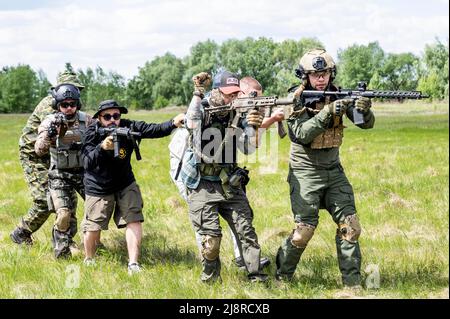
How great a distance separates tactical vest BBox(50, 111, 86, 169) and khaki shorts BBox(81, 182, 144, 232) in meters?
0.72

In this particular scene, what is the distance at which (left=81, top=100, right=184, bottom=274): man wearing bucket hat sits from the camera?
7.20 meters

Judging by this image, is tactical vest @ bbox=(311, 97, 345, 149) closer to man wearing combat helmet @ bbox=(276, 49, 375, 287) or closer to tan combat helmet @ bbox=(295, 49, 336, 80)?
man wearing combat helmet @ bbox=(276, 49, 375, 287)

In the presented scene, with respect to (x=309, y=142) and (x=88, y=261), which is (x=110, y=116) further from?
(x=309, y=142)

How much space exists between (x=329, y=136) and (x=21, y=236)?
4633 millimetres

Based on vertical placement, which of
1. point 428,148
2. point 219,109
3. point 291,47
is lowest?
point 428,148

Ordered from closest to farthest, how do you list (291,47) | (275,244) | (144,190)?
1. (275,244)
2. (144,190)
3. (291,47)

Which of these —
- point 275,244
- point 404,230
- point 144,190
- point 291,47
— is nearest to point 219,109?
point 275,244

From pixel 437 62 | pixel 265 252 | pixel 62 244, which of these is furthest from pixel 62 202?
pixel 437 62

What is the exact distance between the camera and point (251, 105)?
20.8 ft

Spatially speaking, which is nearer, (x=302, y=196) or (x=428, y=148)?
(x=302, y=196)

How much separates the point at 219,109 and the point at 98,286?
2221 millimetres

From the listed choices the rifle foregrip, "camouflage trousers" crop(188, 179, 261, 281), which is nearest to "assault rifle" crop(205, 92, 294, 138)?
"camouflage trousers" crop(188, 179, 261, 281)
